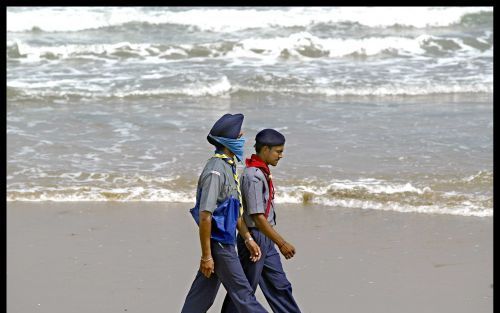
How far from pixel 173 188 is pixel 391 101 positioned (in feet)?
19.2

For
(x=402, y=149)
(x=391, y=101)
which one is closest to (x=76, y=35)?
(x=391, y=101)

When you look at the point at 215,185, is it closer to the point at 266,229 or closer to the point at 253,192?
the point at 253,192

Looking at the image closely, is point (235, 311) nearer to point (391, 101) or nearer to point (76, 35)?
point (391, 101)

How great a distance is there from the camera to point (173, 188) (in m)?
9.72

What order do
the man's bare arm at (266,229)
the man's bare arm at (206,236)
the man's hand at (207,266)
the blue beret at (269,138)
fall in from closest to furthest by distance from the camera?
1. the man's bare arm at (206,236)
2. the man's hand at (207,266)
3. the man's bare arm at (266,229)
4. the blue beret at (269,138)

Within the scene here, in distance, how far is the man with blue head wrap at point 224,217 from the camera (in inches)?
194

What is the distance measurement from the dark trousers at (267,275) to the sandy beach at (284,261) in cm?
101

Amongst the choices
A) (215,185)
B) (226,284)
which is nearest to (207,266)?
(226,284)

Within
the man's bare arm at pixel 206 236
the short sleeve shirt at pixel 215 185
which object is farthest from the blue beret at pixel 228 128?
the man's bare arm at pixel 206 236

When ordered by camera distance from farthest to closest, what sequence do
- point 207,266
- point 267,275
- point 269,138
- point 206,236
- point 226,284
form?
point 267,275, point 269,138, point 226,284, point 207,266, point 206,236

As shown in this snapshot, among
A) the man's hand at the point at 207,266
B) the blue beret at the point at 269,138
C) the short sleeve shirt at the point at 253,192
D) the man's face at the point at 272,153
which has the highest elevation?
the blue beret at the point at 269,138

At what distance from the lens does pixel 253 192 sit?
514 centimetres

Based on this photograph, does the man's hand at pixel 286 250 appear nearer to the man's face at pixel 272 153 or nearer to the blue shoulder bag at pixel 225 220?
the blue shoulder bag at pixel 225 220

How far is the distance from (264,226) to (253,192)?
187 mm
